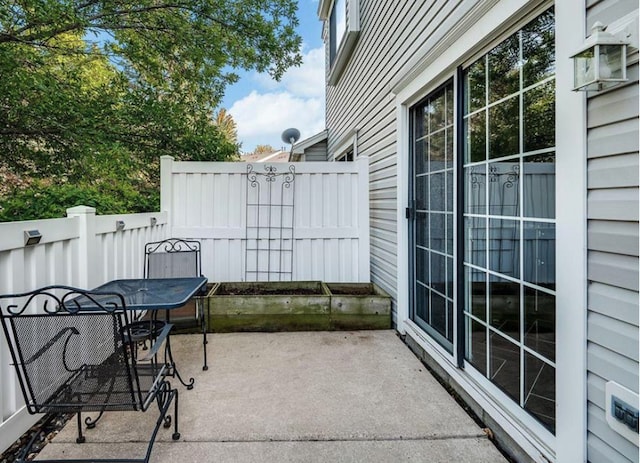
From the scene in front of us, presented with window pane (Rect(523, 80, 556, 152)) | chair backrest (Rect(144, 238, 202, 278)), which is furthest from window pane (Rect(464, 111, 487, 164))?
chair backrest (Rect(144, 238, 202, 278))

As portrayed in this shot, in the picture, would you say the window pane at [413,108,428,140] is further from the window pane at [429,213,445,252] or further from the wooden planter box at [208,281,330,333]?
the wooden planter box at [208,281,330,333]

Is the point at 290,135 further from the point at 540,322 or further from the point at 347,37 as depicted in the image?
the point at 540,322

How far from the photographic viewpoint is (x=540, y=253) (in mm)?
1826

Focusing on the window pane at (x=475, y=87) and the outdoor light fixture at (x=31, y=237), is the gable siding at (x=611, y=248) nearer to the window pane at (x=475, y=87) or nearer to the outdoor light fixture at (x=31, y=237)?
the window pane at (x=475, y=87)

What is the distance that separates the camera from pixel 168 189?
461cm

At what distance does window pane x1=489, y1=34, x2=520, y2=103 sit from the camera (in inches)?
78.7

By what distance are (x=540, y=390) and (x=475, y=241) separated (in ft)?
2.95

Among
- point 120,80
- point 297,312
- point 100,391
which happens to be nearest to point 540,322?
point 100,391

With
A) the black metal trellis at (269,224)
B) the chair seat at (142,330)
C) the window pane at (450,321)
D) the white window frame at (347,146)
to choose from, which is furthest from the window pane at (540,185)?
the white window frame at (347,146)

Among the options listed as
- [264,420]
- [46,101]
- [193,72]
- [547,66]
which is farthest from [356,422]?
[193,72]

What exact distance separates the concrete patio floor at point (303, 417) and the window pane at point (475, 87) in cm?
188

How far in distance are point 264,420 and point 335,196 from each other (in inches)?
117

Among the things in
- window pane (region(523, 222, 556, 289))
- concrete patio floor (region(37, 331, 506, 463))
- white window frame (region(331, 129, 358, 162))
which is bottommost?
concrete patio floor (region(37, 331, 506, 463))

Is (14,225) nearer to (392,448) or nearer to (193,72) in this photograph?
(392,448)
